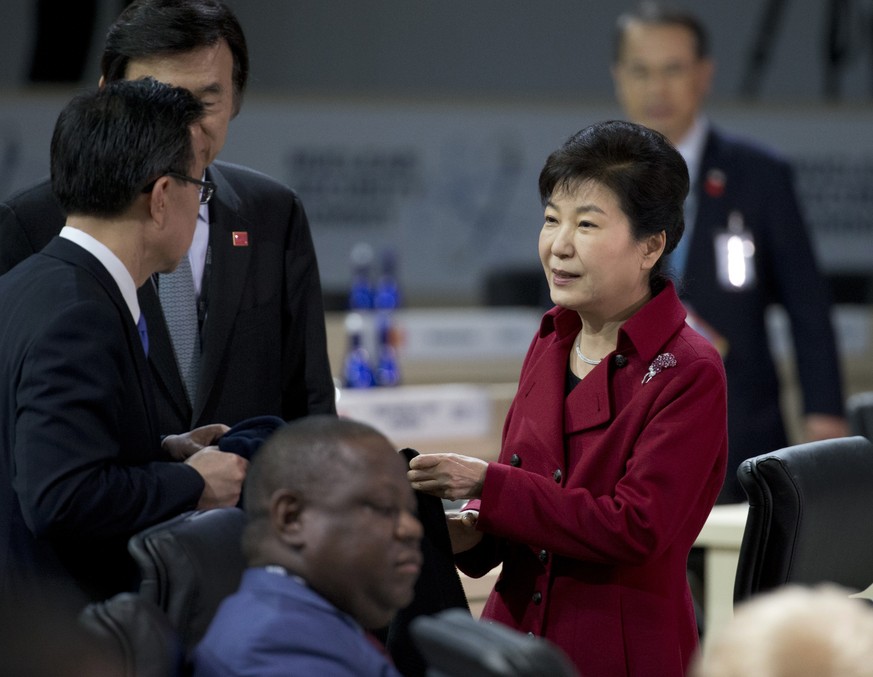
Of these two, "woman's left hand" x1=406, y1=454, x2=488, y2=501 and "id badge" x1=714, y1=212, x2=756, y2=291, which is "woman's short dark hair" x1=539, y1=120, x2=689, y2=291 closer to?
"woman's left hand" x1=406, y1=454, x2=488, y2=501

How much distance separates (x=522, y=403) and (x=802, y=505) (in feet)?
1.63

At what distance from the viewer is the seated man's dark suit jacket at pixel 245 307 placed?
2.33 m

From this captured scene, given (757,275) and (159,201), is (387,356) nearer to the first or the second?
(757,275)

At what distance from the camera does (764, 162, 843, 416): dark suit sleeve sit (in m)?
3.98

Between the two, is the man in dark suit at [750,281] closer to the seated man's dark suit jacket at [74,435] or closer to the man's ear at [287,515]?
the seated man's dark suit jacket at [74,435]

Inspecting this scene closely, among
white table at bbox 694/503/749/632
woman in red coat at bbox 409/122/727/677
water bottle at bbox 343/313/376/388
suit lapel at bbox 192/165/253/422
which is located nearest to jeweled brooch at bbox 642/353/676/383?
woman in red coat at bbox 409/122/727/677

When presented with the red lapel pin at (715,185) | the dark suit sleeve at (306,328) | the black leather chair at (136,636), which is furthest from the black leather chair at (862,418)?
the black leather chair at (136,636)

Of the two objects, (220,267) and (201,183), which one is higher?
(201,183)

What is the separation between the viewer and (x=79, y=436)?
1.70 m

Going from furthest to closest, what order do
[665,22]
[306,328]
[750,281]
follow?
[665,22]
[750,281]
[306,328]

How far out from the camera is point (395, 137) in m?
7.47

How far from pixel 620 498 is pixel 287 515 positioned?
0.58m

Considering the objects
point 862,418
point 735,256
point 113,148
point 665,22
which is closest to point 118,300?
point 113,148

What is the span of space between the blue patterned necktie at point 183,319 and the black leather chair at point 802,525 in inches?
37.1
